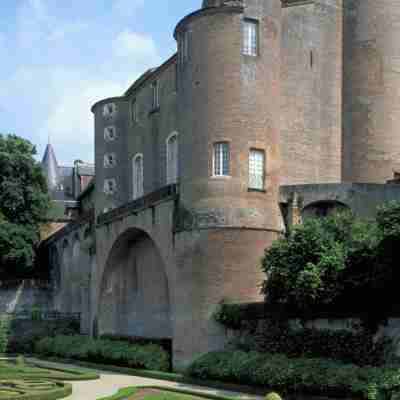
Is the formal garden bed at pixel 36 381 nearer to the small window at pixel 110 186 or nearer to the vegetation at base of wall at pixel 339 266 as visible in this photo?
the vegetation at base of wall at pixel 339 266

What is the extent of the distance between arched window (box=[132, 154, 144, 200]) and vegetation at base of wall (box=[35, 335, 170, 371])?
7.58 m

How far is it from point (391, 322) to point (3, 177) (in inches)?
1426

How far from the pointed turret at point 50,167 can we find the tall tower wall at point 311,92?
4557cm

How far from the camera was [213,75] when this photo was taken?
2723cm

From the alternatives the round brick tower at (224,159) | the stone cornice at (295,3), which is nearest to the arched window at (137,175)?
the round brick tower at (224,159)

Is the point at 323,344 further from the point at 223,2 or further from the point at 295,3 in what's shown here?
the point at 295,3

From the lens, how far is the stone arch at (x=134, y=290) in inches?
1339

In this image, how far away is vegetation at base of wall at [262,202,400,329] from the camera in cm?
1966

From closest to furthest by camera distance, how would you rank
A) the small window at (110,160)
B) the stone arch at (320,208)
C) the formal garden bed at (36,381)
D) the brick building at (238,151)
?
the formal garden bed at (36,381) → the brick building at (238,151) → the stone arch at (320,208) → the small window at (110,160)

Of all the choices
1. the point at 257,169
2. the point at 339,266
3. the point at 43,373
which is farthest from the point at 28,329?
the point at 339,266

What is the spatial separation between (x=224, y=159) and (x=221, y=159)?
10cm

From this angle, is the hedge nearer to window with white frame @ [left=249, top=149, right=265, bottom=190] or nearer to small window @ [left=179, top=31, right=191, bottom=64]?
window with white frame @ [left=249, top=149, right=265, bottom=190]

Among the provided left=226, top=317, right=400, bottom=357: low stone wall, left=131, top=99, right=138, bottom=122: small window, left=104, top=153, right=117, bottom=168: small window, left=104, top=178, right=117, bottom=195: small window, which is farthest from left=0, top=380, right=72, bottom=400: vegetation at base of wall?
left=131, top=99, right=138, bottom=122: small window

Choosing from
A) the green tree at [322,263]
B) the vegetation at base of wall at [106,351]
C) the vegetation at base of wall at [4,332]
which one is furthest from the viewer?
the vegetation at base of wall at [4,332]
